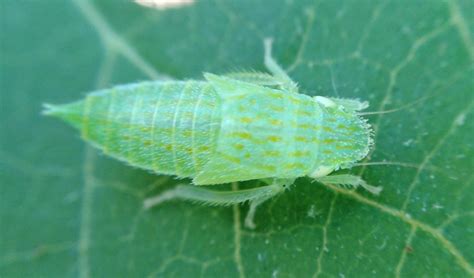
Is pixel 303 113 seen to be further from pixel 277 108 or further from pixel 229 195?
pixel 229 195

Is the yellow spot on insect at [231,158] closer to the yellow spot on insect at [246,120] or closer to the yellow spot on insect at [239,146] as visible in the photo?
the yellow spot on insect at [239,146]

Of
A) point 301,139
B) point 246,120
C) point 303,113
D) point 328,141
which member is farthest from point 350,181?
point 246,120

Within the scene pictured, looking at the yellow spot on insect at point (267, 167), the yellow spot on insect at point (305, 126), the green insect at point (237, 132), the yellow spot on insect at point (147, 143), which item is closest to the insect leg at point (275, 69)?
the green insect at point (237, 132)

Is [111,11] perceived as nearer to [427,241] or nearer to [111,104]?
[111,104]

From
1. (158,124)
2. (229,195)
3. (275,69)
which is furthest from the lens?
(275,69)

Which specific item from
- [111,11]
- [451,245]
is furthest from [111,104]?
[451,245]

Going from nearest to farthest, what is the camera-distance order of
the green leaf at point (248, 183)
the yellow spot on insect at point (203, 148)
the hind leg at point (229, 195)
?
the green leaf at point (248, 183), the yellow spot on insect at point (203, 148), the hind leg at point (229, 195)

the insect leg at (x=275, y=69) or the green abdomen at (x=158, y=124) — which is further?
the insect leg at (x=275, y=69)
